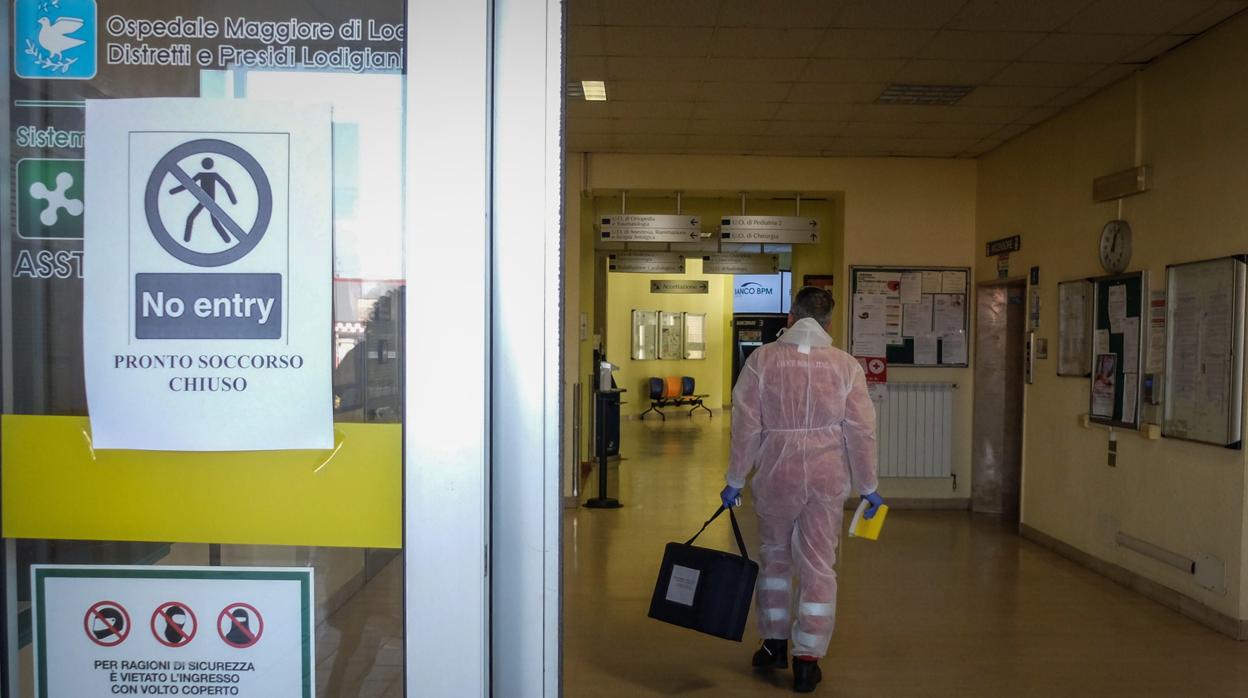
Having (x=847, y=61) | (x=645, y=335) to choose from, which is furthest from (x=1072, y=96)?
(x=645, y=335)

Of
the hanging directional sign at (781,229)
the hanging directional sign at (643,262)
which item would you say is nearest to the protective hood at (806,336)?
the hanging directional sign at (781,229)

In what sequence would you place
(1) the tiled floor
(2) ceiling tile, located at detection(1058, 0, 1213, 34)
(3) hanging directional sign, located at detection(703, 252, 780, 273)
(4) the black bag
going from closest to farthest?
(4) the black bag < (1) the tiled floor < (2) ceiling tile, located at detection(1058, 0, 1213, 34) < (3) hanging directional sign, located at detection(703, 252, 780, 273)

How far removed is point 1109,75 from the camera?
17.6 ft

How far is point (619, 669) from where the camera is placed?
12.8 ft

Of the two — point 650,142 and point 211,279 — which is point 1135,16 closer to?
point 650,142

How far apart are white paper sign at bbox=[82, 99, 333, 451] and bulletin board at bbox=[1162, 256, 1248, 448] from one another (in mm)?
4509

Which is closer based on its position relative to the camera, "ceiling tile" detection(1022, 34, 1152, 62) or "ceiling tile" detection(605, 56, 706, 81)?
"ceiling tile" detection(1022, 34, 1152, 62)

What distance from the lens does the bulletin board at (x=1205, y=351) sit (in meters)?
4.29

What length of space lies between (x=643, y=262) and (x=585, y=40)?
7.80m

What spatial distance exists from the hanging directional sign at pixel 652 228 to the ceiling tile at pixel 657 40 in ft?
8.76

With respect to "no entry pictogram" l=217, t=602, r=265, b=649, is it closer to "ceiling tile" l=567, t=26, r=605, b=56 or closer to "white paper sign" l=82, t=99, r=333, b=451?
"white paper sign" l=82, t=99, r=333, b=451

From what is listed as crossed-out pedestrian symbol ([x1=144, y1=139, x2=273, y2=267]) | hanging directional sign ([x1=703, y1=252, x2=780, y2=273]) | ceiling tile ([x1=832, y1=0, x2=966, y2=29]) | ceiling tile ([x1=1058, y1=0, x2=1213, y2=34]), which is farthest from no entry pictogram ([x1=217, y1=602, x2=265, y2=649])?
hanging directional sign ([x1=703, y1=252, x2=780, y2=273])

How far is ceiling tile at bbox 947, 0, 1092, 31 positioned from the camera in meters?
4.25

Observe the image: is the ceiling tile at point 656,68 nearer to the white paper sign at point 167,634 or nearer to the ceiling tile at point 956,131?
the ceiling tile at point 956,131
